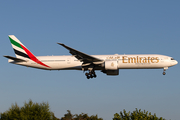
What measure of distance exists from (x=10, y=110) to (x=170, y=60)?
2562 centimetres

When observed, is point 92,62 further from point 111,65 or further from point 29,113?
point 29,113

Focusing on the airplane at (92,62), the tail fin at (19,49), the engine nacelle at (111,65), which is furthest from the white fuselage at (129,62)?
the tail fin at (19,49)

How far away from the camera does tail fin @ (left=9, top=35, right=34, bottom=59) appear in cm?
4884

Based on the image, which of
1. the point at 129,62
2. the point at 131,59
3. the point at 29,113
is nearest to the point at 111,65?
the point at 129,62

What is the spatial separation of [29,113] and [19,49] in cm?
1510

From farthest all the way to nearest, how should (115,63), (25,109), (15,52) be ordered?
(15,52) → (115,63) → (25,109)

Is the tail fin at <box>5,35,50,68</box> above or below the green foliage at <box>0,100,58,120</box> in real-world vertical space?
above

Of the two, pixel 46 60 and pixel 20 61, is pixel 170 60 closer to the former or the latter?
pixel 46 60

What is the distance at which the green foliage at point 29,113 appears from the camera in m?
38.5

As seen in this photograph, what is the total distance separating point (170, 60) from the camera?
44406 millimetres

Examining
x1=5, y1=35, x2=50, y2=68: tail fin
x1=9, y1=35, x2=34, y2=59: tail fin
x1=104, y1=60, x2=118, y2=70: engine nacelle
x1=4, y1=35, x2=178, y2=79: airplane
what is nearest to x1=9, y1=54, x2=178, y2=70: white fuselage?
x1=4, y1=35, x2=178, y2=79: airplane

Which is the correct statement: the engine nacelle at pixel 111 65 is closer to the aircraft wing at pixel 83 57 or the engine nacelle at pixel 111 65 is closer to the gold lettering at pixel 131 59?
the aircraft wing at pixel 83 57

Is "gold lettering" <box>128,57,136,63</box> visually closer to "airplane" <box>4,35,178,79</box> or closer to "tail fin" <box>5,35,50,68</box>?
"airplane" <box>4,35,178,79</box>

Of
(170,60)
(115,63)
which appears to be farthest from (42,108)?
(170,60)
